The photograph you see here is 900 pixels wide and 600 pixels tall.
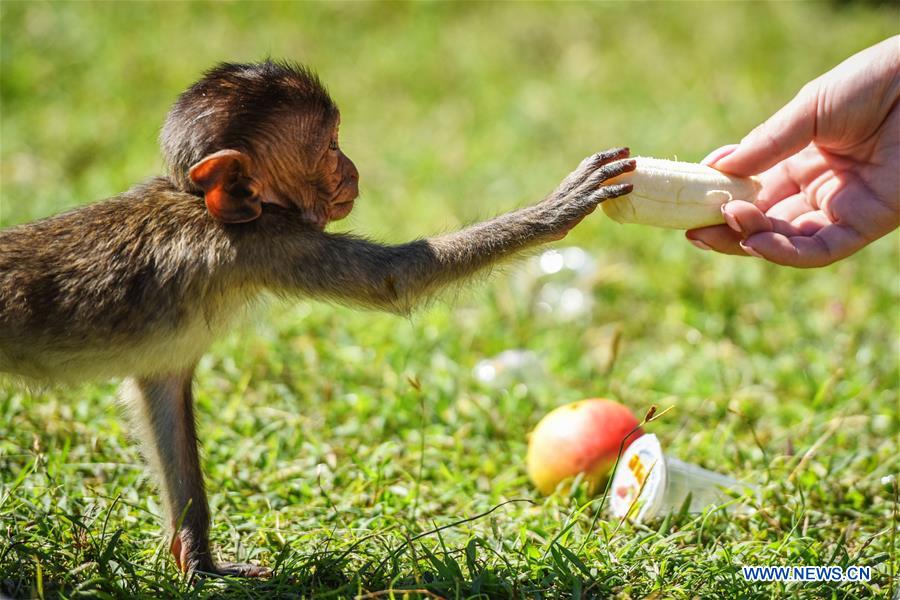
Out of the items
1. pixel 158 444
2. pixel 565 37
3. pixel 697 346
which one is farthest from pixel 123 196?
pixel 565 37

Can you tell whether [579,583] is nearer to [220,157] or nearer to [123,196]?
[220,157]

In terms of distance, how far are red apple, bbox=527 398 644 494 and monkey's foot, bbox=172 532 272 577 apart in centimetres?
126

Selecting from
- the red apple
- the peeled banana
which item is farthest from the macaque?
the red apple

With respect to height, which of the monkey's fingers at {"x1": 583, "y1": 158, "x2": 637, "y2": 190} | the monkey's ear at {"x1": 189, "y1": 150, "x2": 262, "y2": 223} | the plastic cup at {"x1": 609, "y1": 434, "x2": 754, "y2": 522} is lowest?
the plastic cup at {"x1": 609, "y1": 434, "x2": 754, "y2": 522}

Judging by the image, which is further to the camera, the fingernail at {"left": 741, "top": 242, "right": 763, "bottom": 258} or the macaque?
the fingernail at {"left": 741, "top": 242, "right": 763, "bottom": 258}

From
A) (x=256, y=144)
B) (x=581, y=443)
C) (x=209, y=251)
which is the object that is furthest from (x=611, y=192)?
(x=209, y=251)

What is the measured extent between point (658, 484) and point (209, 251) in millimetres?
1856

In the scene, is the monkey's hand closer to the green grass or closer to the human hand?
the green grass

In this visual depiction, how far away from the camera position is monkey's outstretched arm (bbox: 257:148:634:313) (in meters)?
3.44

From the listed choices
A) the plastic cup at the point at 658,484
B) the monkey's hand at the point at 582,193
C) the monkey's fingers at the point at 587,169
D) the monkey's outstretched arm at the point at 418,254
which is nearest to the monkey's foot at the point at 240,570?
the monkey's outstretched arm at the point at 418,254

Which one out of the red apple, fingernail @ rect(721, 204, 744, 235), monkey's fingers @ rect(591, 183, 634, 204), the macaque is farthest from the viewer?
the red apple

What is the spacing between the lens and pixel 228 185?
3445 millimetres

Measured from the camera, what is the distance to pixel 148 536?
3.81m

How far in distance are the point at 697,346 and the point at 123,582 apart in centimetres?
343
